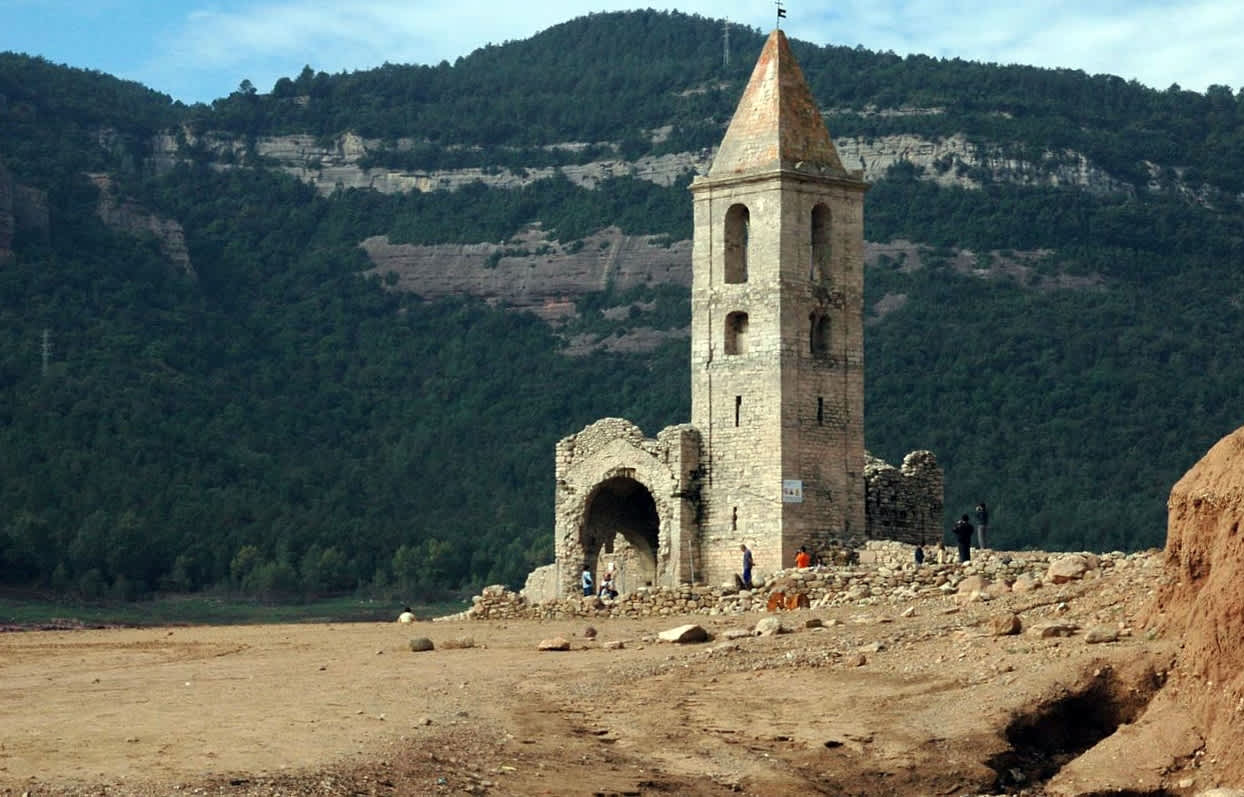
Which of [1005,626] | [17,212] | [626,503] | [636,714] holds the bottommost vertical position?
[636,714]

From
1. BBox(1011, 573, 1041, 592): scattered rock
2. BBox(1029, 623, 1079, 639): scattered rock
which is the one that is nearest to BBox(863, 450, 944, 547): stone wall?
BBox(1011, 573, 1041, 592): scattered rock

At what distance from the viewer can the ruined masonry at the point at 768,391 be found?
42312 millimetres

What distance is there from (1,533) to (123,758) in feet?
134

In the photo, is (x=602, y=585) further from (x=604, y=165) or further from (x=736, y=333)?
(x=604, y=165)

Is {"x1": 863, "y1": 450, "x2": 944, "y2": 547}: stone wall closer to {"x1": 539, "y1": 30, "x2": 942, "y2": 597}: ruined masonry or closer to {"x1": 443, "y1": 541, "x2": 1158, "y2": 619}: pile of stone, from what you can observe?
{"x1": 539, "y1": 30, "x2": 942, "y2": 597}: ruined masonry

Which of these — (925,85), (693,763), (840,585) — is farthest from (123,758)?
(925,85)

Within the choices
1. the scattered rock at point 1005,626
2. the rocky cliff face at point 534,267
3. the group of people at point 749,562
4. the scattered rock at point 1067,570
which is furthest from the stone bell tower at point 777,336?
the rocky cliff face at point 534,267

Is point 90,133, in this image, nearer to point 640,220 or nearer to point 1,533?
point 640,220

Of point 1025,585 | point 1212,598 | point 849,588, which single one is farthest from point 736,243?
point 1212,598

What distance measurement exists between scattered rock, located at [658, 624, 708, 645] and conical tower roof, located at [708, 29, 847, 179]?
12594 mm

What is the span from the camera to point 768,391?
139ft

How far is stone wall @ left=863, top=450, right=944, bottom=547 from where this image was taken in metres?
43.8

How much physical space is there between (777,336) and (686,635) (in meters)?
11.4

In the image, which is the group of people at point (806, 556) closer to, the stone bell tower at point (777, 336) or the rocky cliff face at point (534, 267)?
the stone bell tower at point (777, 336)
